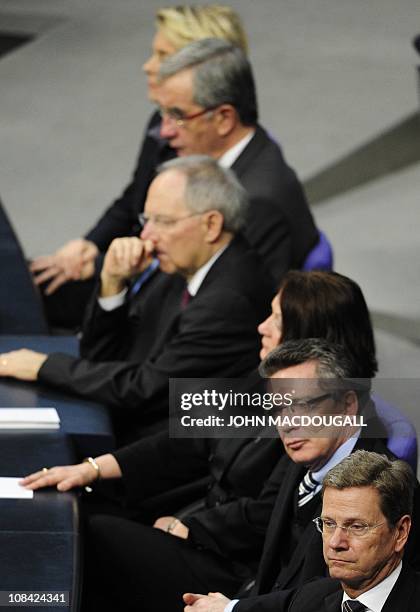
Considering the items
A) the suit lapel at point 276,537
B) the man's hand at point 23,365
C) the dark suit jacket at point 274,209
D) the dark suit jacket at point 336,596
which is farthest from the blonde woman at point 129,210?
the dark suit jacket at point 336,596

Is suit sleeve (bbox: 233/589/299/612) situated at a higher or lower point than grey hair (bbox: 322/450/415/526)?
lower

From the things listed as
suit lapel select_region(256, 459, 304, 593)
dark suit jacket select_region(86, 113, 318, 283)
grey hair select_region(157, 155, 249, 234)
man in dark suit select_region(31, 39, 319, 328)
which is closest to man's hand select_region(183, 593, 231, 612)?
suit lapel select_region(256, 459, 304, 593)

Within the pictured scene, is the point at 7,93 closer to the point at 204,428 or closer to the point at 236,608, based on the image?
the point at 204,428

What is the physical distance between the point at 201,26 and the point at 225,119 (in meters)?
0.64

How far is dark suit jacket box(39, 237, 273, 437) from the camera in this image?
3.66 metres

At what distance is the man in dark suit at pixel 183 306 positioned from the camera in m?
3.66

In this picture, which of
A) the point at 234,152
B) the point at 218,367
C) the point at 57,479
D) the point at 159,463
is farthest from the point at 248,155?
the point at 57,479

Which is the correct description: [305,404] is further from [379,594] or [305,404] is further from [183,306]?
[183,306]

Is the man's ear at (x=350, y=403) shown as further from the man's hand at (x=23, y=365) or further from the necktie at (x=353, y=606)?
the man's hand at (x=23, y=365)

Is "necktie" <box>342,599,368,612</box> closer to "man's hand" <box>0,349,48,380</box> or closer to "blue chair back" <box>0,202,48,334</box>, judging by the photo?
"man's hand" <box>0,349,48,380</box>

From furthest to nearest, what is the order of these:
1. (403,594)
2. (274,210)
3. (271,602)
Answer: (274,210), (271,602), (403,594)

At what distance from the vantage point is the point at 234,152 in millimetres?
4520

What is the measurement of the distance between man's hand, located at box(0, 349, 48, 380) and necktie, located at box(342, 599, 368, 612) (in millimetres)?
1468

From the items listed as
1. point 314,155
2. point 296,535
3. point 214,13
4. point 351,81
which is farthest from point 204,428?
point 351,81
